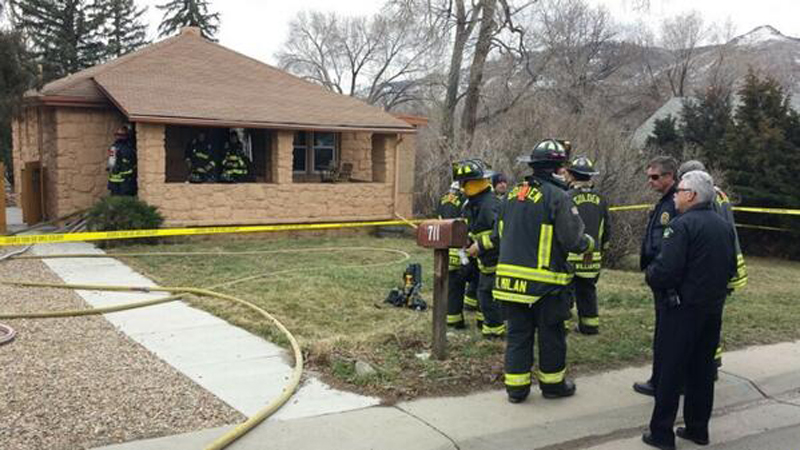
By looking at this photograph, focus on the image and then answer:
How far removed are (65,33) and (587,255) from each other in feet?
126

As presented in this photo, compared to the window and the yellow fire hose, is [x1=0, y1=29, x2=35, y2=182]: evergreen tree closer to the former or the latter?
the yellow fire hose

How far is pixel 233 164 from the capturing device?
1571 centimetres

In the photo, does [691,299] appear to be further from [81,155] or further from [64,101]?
[81,155]

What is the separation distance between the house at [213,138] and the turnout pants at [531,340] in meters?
10.3

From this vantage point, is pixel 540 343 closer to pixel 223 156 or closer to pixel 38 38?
pixel 223 156

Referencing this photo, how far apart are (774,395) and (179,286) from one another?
7.08 m

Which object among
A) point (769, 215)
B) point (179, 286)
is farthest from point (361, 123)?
point (769, 215)

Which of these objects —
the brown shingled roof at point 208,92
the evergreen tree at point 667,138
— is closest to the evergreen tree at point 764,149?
the evergreen tree at point 667,138

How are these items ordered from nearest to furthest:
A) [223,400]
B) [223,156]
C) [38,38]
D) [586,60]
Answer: [223,400]
[223,156]
[38,38]
[586,60]

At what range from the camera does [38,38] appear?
123 feet

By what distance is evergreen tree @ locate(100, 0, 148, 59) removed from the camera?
41875 millimetres

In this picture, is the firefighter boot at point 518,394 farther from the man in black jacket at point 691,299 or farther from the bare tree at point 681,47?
the bare tree at point 681,47

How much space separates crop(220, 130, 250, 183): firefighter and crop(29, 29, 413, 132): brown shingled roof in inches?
33.5

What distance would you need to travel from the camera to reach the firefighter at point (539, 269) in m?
5.29
